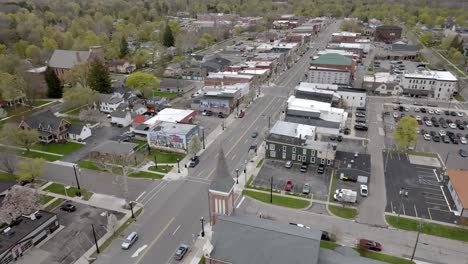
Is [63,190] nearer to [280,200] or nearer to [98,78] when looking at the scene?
[280,200]

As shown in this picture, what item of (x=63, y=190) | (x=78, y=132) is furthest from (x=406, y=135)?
(x=78, y=132)

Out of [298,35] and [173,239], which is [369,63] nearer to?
[298,35]

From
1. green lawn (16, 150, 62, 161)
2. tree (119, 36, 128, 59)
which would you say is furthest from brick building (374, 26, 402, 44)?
green lawn (16, 150, 62, 161)

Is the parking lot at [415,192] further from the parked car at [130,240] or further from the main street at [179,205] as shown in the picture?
the parked car at [130,240]

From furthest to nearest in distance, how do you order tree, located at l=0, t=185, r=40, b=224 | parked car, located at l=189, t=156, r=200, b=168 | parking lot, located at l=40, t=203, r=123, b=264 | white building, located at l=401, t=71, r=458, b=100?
white building, located at l=401, t=71, r=458, b=100
parked car, located at l=189, t=156, r=200, b=168
tree, located at l=0, t=185, r=40, b=224
parking lot, located at l=40, t=203, r=123, b=264

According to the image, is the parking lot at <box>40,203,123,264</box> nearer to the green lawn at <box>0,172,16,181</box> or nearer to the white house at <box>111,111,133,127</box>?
the green lawn at <box>0,172,16,181</box>

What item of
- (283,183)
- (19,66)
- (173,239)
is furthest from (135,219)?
(19,66)
